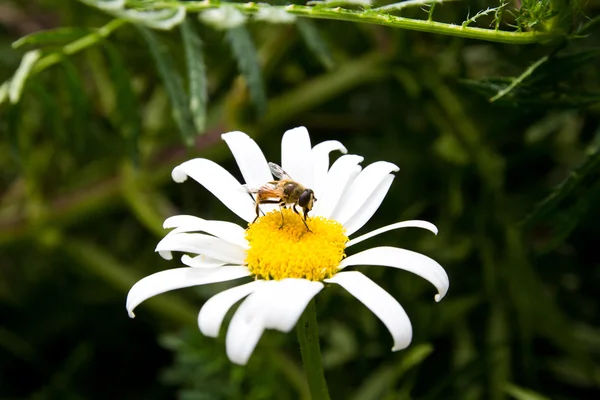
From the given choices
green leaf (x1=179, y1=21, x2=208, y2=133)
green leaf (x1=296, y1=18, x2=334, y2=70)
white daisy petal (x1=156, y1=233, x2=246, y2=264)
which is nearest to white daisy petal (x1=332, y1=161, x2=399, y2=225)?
white daisy petal (x1=156, y1=233, x2=246, y2=264)

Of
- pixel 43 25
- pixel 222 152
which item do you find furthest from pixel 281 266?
pixel 43 25

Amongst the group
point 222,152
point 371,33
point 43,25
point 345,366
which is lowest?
point 345,366

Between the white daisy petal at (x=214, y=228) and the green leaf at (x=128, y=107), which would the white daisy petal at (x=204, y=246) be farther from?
the green leaf at (x=128, y=107)

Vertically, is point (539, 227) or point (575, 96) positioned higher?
point (575, 96)

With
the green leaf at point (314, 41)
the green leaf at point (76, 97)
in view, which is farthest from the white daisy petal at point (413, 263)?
the green leaf at point (76, 97)

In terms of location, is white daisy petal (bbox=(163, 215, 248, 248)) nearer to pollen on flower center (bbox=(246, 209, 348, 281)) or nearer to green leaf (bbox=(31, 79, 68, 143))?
pollen on flower center (bbox=(246, 209, 348, 281))

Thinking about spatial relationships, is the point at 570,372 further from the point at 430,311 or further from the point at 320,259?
the point at 320,259
